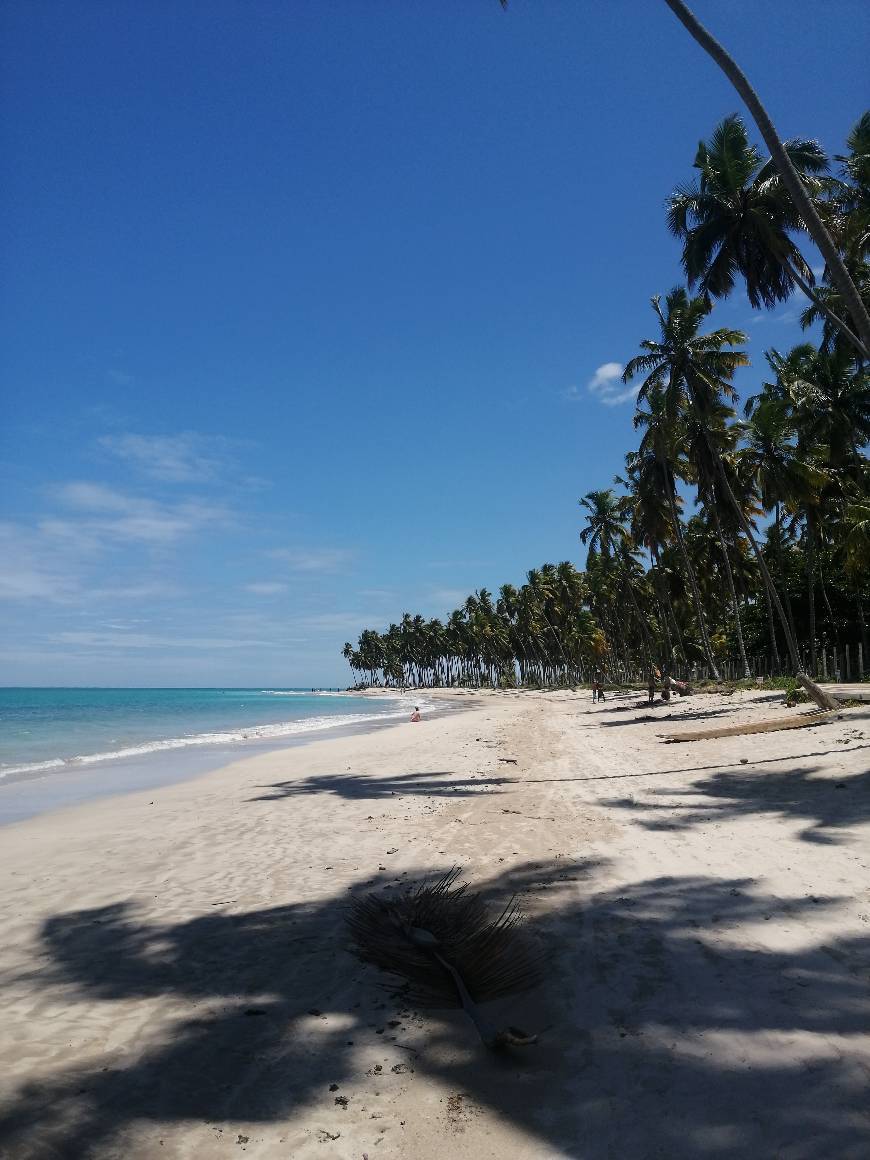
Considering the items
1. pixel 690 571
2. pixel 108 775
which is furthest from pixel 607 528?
pixel 108 775

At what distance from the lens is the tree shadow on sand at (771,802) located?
25.8ft

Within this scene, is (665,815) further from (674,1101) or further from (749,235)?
(749,235)

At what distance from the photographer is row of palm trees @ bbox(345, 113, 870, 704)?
18.4 meters

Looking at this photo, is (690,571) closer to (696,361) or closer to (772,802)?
(696,361)

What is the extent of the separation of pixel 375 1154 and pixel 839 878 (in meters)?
4.81

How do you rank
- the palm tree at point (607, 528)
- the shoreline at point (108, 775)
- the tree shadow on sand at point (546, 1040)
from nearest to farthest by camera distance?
the tree shadow on sand at point (546, 1040) < the shoreline at point (108, 775) < the palm tree at point (607, 528)

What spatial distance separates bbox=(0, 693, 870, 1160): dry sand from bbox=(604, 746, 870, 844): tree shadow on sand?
60 millimetres

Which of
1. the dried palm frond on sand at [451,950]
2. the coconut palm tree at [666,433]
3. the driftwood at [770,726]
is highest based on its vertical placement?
the coconut palm tree at [666,433]

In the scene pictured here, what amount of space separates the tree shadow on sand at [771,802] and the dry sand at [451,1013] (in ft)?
0.20

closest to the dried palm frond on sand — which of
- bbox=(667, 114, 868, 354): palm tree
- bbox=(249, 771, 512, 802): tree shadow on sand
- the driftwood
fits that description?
bbox=(249, 771, 512, 802): tree shadow on sand

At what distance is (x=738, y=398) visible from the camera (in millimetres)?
30156

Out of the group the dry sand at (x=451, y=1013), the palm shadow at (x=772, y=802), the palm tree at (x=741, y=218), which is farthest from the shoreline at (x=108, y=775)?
the palm tree at (x=741, y=218)

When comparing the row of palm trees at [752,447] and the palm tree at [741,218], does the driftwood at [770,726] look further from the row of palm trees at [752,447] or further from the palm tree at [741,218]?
the palm tree at [741,218]

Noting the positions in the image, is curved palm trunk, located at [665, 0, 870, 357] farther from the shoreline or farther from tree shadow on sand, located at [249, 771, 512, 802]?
the shoreline
